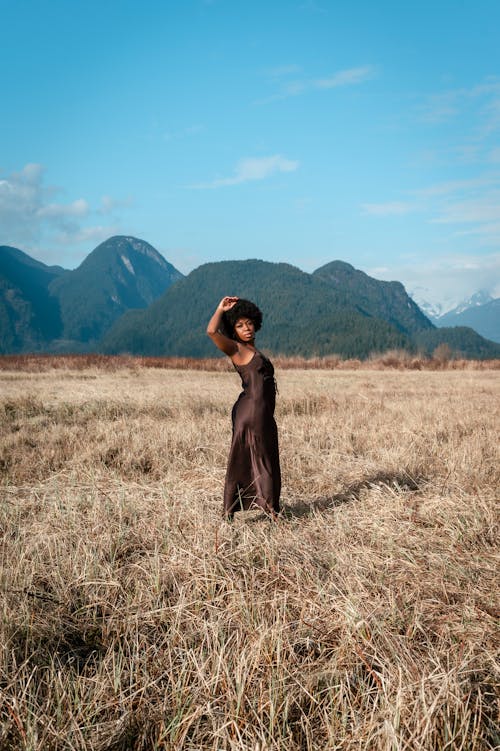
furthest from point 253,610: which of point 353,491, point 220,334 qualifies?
point 353,491

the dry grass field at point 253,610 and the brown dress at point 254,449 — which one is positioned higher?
the brown dress at point 254,449

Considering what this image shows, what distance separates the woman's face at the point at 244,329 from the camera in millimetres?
4316

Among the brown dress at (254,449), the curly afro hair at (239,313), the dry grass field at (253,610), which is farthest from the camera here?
the curly afro hair at (239,313)

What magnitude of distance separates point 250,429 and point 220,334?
82 cm

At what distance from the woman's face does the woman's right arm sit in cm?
15

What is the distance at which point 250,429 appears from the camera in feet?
13.9

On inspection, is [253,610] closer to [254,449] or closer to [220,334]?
[254,449]

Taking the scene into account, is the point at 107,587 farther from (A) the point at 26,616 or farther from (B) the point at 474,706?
(B) the point at 474,706

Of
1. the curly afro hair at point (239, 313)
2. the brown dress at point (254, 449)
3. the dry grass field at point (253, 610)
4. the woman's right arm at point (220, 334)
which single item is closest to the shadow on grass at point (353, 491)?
the dry grass field at point (253, 610)

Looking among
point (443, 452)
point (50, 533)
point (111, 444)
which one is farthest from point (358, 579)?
point (111, 444)

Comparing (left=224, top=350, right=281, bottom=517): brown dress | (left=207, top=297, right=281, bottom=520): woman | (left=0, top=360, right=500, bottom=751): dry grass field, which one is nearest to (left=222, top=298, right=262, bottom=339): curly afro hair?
(left=207, top=297, right=281, bottom=520): woman

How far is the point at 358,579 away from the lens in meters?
2.94

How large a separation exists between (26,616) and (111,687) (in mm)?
695

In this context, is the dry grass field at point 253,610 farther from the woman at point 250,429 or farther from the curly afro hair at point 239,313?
the curly afro hair at point 239,313
